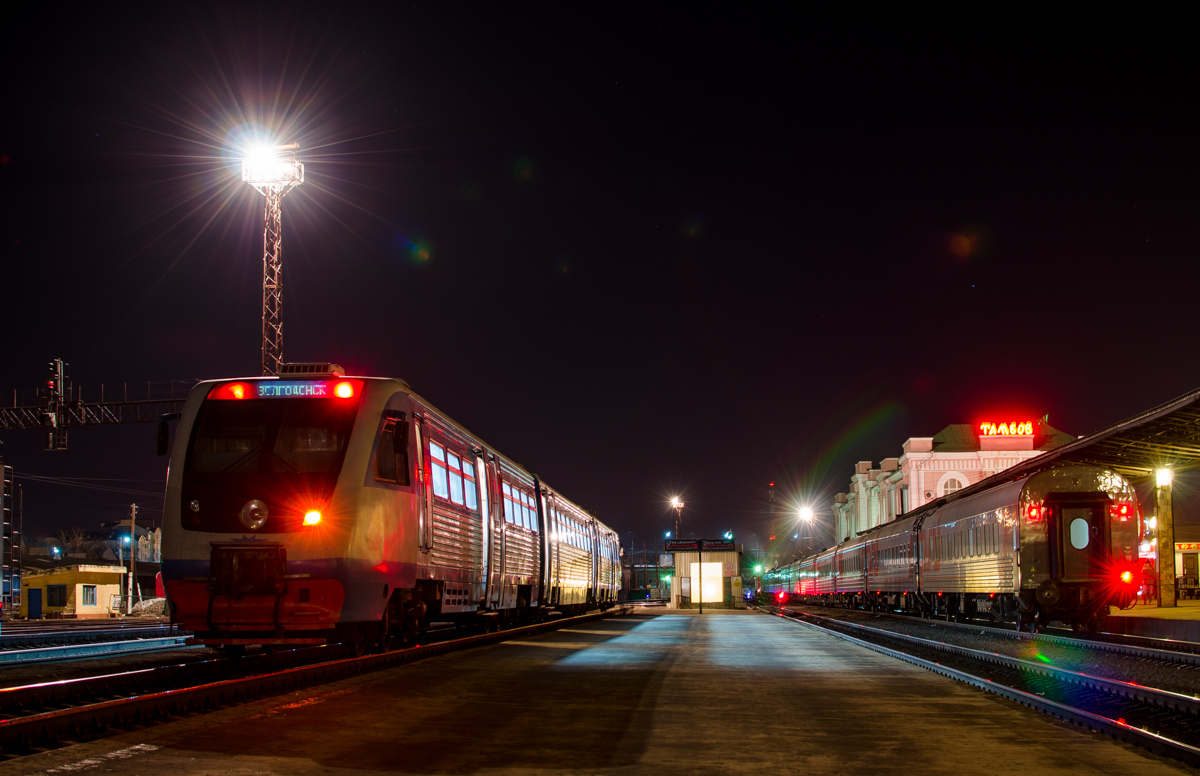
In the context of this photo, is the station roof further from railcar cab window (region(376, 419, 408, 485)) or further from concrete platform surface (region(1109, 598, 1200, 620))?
railcar cab window (region(376, 419, 408, 485))

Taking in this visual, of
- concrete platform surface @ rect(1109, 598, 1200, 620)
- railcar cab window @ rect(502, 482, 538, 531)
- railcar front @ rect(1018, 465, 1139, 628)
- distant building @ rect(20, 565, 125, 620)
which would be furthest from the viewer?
distant building @ rect(20, 565, 125, 620)

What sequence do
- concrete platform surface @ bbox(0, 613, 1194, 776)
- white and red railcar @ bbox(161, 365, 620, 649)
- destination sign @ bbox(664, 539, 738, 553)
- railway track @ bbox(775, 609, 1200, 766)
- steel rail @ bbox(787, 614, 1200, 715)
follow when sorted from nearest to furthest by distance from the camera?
concrete platform surface @ bbox(0, 613, 1194, 776) → railway track @ bbox(775, 609, 1200, 766) → steel rail @ bbox(787, 614, 1200, 715) → white and red railcar @ bbox(161, 365, 620, 649) → destination sign @ bbox(664, 539, 738, 553)

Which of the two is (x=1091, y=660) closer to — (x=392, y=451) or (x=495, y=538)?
(x=495, y=538)

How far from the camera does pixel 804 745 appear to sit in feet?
23.5

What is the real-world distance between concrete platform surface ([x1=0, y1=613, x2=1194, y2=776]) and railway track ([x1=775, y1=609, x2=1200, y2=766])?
15 cm

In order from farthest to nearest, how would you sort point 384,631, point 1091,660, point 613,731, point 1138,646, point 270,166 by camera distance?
point 270,166, point 1138,646, point 1091,660, point 384,631, point 613,731

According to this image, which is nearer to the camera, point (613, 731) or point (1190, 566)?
point (613, 731)

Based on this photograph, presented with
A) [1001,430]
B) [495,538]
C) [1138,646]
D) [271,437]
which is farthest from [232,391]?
[1001,430]

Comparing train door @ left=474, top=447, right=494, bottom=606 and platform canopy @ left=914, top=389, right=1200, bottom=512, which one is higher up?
platform canopy @ left=914, top=389, right=1200, bottom=512

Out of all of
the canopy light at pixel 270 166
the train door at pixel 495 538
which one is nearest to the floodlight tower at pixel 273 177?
the canopy light at pixel 270 166

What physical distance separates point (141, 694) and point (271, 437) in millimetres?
3082

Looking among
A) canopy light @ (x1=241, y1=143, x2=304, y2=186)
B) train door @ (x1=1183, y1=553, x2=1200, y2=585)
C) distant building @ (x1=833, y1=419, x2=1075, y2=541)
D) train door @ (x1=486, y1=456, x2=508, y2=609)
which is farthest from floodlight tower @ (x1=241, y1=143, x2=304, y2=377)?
distant building @ (x1=833, y1=419, x2=1075, y2=541)

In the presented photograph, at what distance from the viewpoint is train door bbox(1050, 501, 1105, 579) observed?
2066 centimetres

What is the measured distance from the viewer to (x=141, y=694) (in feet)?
30.8
